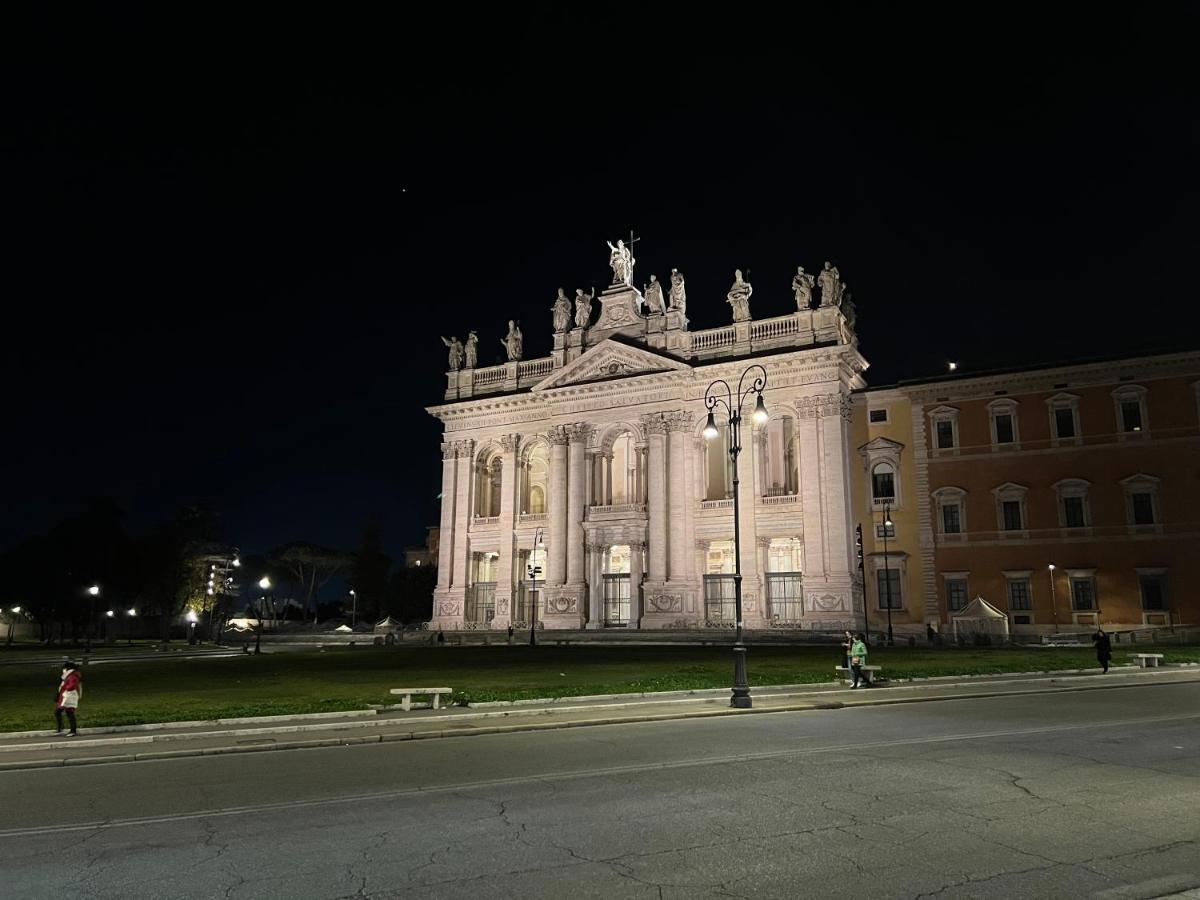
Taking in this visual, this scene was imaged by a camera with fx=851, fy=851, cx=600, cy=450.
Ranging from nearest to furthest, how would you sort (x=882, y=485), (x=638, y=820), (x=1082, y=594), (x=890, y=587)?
(x=638, y=820)
(x=1082, y=594)
(x=890, y=587)
(x=882, y=485)

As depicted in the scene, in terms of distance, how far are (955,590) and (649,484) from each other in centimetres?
2009

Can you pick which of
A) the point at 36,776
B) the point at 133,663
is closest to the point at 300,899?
the point at 36,776

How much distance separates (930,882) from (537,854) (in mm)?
3343

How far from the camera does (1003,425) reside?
51.0 m

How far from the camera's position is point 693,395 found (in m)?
57.8

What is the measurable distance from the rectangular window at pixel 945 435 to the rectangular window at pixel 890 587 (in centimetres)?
818

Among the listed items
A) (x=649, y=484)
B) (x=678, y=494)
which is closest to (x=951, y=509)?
(x=678, y=494)

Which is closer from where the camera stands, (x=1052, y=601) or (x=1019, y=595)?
(x=1052, y=601)

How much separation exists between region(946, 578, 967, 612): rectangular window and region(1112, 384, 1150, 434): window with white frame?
483 inches

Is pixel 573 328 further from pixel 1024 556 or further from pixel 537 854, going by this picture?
pixel 537 854

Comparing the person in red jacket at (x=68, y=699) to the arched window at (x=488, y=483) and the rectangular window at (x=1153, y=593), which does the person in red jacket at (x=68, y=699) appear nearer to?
the rectangular window at (x=1153, y=593)

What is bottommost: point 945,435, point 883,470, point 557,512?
point 557,512

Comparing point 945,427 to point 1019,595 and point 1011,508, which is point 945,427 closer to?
point 1011,508

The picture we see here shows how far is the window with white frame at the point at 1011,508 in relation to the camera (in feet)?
163
